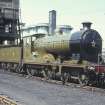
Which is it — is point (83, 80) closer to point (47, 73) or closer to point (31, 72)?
point (47, 73)

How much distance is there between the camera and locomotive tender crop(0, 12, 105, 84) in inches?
809

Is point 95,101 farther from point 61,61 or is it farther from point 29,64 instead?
point 29,64

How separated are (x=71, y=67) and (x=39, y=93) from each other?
15.4 feet

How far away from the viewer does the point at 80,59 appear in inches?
843

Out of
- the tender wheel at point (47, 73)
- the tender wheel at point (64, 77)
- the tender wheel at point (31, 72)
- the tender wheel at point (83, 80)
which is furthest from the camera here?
the tender wheel at point (31, 72)

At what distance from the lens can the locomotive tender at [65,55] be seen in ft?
67.4

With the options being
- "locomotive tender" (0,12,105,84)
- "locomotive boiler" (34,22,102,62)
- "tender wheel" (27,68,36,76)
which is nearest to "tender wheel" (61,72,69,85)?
"locomotive tender" (0,12,105,84)

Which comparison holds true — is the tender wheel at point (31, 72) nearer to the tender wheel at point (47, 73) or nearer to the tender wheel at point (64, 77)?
the tender wheel at point (47, 73)

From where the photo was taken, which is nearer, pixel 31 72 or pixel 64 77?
pixel 64 77

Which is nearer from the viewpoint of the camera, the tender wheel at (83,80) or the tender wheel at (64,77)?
the tender wheel at (83,80)

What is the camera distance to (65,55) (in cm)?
2325

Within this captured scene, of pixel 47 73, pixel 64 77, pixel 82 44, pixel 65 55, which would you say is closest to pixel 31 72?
pixel 47 73

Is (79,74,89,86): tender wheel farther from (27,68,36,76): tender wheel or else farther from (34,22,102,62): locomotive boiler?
(27,68,36,76): tender wheel

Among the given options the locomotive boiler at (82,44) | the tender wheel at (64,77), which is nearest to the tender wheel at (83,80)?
the locomotive boiler at (82,44)
